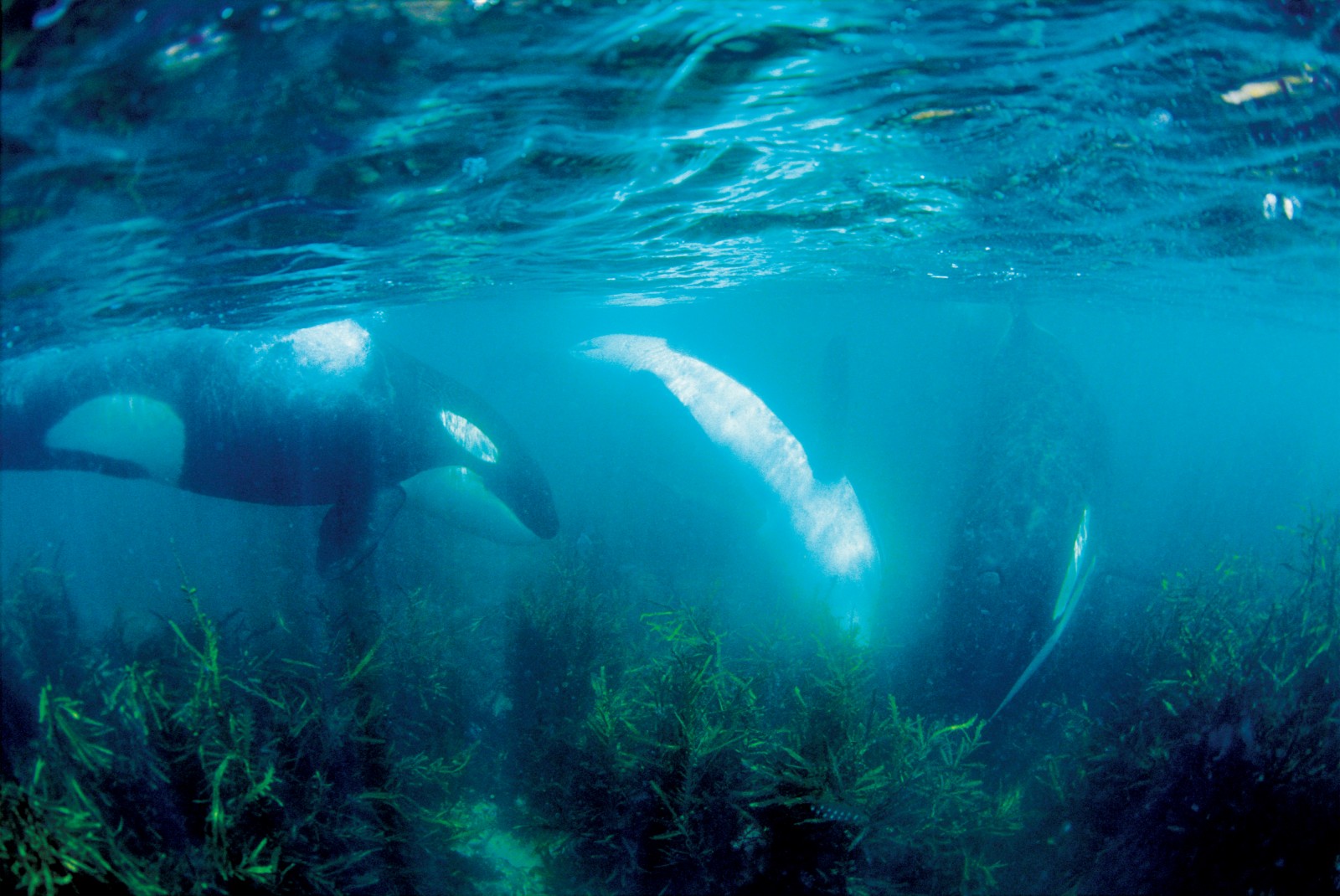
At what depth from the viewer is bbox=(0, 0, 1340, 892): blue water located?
4383mm

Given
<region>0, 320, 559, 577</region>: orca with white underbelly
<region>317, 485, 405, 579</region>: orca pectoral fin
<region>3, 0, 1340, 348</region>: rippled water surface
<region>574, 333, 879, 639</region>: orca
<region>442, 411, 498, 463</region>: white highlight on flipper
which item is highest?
<region>3, 0, 1340, 348</region>: rippled water surface

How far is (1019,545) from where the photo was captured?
25.2ft

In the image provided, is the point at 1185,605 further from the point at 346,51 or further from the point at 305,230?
the point at 305,230

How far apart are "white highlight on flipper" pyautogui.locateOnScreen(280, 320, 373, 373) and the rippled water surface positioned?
1.11 m

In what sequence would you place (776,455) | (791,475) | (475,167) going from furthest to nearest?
(776,455)
(791,475)
(475,167)

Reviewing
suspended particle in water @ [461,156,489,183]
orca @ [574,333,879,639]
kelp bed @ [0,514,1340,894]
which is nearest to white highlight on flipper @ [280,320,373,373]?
suspended particle in water @ [461,156,489,183]

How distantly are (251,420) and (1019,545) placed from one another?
966 centimetres

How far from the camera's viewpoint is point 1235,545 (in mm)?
16062

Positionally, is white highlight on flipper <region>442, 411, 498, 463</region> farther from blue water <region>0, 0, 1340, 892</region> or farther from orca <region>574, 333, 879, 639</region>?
orca <region>574, 333, 879, 639</region>

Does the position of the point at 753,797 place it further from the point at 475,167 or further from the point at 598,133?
the point at 475,167

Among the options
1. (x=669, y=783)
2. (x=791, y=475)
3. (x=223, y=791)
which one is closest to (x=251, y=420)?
(x=223, y=791)

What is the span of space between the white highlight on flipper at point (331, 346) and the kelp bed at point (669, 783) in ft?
10.9

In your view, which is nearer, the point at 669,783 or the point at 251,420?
the point at 669,783

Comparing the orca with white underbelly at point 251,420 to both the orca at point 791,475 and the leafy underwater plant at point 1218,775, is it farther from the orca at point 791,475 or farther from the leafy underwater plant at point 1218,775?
the leafy underwater plant at point 1218,775
